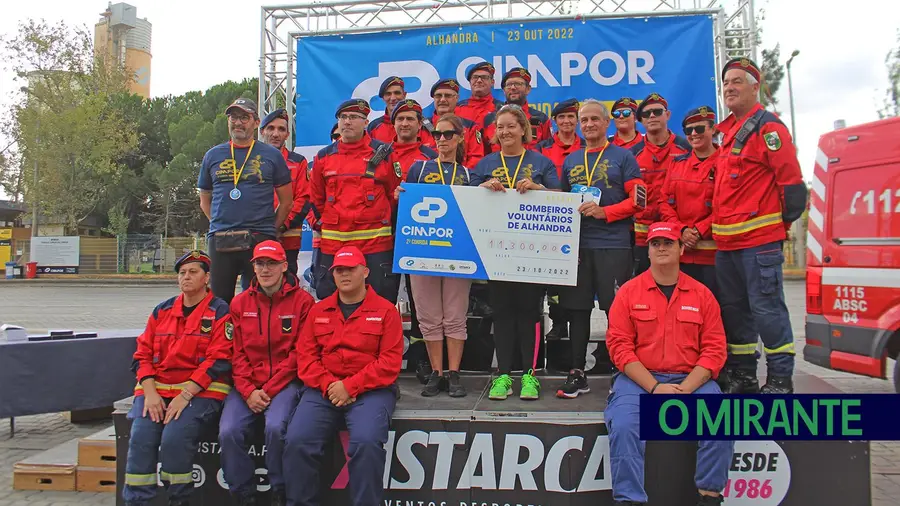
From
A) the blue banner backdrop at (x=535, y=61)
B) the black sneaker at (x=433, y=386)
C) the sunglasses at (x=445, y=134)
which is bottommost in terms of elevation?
the black sneaker at (x=433, y=386)

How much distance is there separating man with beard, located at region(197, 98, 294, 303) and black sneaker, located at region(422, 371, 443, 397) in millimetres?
1619

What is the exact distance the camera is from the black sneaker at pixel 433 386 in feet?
13.6

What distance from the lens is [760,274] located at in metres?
3.79

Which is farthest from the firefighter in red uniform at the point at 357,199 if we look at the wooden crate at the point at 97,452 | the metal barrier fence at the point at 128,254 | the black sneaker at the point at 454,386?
the metal barrier fence at the point at 128,254

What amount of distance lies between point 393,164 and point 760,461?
3101 mm

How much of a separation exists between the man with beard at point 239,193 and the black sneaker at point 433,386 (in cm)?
162

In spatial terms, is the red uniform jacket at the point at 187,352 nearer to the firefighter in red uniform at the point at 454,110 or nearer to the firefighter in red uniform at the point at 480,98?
the firefighter in red uniform at the point at 454,110

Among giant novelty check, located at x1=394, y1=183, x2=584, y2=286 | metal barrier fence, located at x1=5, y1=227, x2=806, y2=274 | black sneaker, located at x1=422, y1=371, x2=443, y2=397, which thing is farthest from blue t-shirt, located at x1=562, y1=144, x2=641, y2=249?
metal barrier fence, located at x1=5, y1=227, x2=806, y2=274

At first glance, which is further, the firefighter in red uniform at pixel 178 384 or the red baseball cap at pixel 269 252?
the red baseball cap at pixel 269 252

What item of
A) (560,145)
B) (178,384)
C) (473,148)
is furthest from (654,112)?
(178,384)

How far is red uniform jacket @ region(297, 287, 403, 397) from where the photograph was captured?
3.59 metres

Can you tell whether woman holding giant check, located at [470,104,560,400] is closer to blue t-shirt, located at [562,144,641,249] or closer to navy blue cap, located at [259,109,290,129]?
blue t-shirt, located at [562,144,641,249]

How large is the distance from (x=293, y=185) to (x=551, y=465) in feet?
11.1

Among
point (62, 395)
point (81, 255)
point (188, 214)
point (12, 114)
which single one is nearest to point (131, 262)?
point (81, 255)
